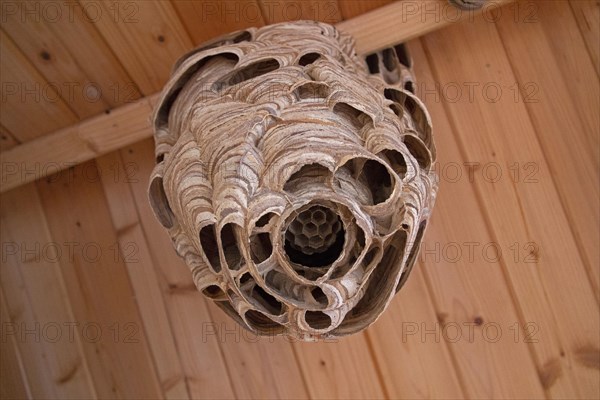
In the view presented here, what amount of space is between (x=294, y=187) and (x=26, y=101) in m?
0.76

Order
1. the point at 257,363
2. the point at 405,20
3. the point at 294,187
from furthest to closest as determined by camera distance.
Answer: the point at 257,363, the point at 405,20, the point at 294,187

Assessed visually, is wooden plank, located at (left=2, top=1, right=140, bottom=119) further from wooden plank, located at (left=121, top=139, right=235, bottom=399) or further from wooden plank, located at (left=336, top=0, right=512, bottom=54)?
wooden plank, located at (left=336, top=0, right=512, bottom=54)

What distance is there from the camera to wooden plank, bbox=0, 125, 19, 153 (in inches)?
54.9

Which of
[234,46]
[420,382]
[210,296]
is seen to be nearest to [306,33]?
[234,46]

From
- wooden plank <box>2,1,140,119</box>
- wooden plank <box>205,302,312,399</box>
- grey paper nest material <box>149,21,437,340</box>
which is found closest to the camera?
grey paper nest material <box>149,21,437,340</box>

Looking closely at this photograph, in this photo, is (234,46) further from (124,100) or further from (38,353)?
(38,353)

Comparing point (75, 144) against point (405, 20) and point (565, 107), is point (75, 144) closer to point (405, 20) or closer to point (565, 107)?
point (405, 20)

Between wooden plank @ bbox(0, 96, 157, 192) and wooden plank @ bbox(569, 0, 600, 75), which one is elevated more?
wooden plank @ bbox(0, 96, 157, 192)

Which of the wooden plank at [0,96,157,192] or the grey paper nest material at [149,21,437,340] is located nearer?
the grey paper nest material at [149,21,437,340]

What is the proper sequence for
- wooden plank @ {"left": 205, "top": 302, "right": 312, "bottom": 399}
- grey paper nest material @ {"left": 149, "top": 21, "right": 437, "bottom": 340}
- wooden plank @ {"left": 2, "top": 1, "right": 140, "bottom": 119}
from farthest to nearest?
wooden plank @ {"left": 205, "top": 302, "right": 312, "bottom": 399}, wooden plank @ {"left": 2, "top": 1, "right": 140, "bottom": 119}, grey paper nest material @ {"left": 149, "top": 21, "right": 437, "bottom": 340}

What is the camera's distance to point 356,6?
1.29 metres

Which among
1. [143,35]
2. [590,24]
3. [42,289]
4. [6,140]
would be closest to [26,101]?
[6,140]

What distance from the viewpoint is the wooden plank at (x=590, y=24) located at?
4.37 feet

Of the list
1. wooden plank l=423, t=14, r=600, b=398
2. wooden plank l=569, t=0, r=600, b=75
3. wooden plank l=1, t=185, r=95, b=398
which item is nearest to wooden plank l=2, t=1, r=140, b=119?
wooden plank l=1, t=185, r=95, b=398
